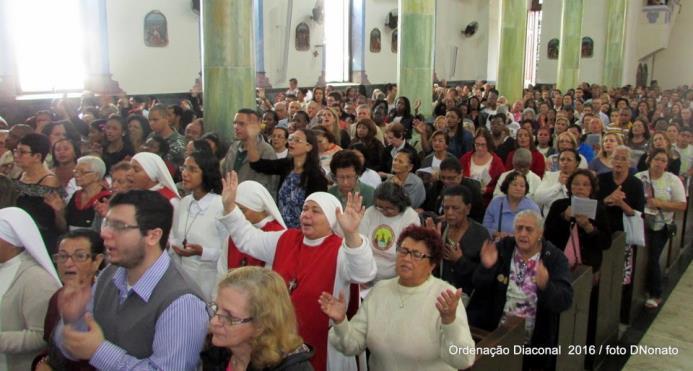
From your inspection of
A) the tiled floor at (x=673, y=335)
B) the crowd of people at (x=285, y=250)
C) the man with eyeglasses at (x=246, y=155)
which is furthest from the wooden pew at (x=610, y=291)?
the man with eyeglasses at (x=246, y=155)

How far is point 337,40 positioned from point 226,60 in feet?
41.8

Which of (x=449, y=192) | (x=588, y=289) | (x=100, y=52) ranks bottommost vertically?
(x=588, y=289)

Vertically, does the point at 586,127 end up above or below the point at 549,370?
above

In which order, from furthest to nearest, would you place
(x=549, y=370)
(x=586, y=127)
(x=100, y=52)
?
(x=100, y=52), (x=586, y=127), (x=549, y=370)

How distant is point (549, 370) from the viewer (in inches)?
155

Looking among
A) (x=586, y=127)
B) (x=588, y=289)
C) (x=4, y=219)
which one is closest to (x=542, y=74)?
(x=586, y=127)

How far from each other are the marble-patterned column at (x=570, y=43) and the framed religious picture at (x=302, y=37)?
7086mm

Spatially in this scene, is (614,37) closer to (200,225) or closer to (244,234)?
(200,225)

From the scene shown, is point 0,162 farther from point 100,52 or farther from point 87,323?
point 100,52

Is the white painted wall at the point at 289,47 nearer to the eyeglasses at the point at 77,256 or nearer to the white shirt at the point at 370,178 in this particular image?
Answer: the white shirt at the point at 370,178

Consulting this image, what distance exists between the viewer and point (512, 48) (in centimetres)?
1490

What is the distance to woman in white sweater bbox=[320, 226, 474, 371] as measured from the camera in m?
2.79

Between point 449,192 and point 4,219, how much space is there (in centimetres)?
259

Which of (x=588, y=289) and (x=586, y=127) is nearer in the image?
(x=588, y=289)
